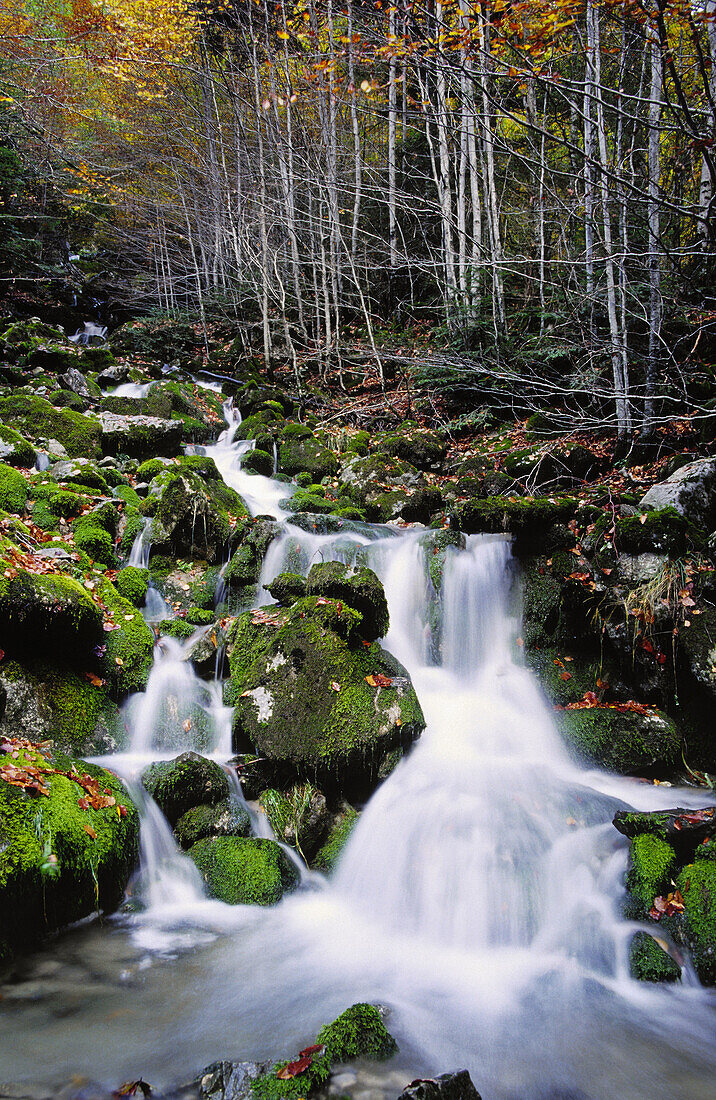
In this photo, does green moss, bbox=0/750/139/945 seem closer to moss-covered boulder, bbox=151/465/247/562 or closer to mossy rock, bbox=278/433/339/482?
moss-covered boulder, bbox=151/465/247/562

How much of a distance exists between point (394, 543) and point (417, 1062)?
579 cm

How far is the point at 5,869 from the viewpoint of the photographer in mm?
3115

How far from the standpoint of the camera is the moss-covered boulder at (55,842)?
3213 millimetres

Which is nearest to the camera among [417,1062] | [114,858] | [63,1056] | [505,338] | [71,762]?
[63,1056]

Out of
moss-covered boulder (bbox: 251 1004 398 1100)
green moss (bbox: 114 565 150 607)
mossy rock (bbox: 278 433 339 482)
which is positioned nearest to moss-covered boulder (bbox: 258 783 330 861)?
moss-covered boulder (bbox: 251 1004 398 1100)

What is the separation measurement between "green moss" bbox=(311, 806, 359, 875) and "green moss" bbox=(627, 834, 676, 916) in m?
2.22

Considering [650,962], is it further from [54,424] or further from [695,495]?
[54,424]

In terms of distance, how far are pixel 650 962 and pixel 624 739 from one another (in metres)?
2.14

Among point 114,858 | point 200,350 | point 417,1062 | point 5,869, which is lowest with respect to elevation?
point 417,1062

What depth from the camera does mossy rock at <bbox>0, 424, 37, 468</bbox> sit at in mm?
8414

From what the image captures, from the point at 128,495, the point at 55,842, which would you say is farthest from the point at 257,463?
the point at 55,842

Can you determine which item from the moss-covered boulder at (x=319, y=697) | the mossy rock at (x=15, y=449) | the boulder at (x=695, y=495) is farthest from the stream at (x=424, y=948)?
the mossy rock at (x=15, y=449)

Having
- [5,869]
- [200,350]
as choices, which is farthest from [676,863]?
[200,350]

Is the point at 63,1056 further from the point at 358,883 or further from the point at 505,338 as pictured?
the point at 505,338
